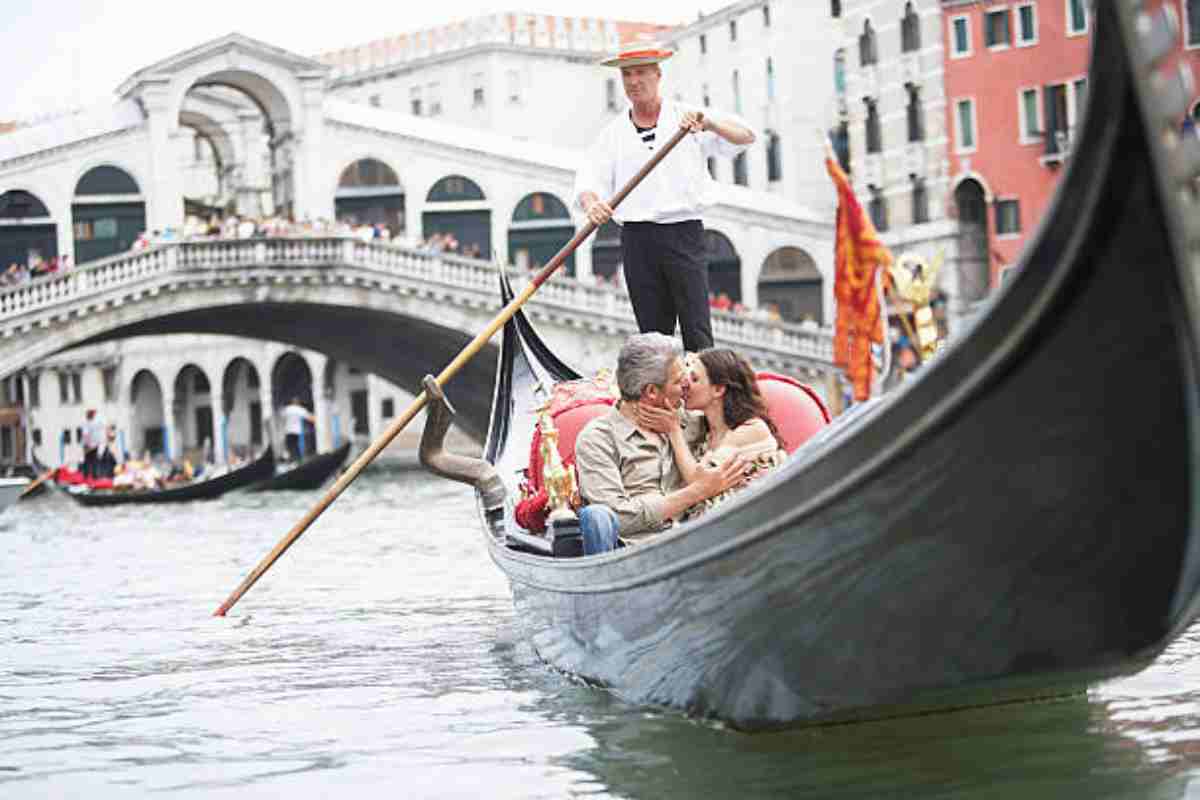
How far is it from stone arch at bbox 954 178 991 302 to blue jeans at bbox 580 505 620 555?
17688 millimetres

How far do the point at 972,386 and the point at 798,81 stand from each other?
23.3 m

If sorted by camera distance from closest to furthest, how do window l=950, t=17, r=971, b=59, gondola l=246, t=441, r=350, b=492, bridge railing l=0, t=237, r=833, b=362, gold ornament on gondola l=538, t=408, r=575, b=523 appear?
gold ornament on gondola l=538, t=408, r=575, b=523 → gondola l=246, t=441, r=350, b=492 → bridge railing l=0, t=237, r=833, b=362 → window l=950, t=17, r=971, b=59

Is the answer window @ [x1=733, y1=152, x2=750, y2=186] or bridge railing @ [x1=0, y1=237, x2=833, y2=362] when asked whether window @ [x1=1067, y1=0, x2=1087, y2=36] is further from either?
window @ [x1=733, y1=152, x2=750, y2=186]

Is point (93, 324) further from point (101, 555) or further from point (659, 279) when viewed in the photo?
point (659, 279)

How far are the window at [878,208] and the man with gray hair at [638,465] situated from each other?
18458 millimetres

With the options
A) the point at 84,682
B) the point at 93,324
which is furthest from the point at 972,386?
the point at 93,324

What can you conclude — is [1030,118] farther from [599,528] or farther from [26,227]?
[599,528]

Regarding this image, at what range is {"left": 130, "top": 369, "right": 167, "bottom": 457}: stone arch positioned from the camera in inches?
1236

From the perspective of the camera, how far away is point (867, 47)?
22.3m

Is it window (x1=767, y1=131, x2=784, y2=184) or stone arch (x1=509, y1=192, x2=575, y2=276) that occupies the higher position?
window (x1=767, y1=131, x2=784, y2=184)

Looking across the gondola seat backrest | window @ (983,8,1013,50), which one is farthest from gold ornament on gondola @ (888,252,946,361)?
window @ (983,8,1013,50)

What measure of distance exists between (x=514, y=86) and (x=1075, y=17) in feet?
49.1

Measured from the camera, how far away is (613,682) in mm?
3986

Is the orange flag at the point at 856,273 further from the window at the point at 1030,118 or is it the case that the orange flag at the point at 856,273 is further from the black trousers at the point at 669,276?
the window at the point at 1030,118
